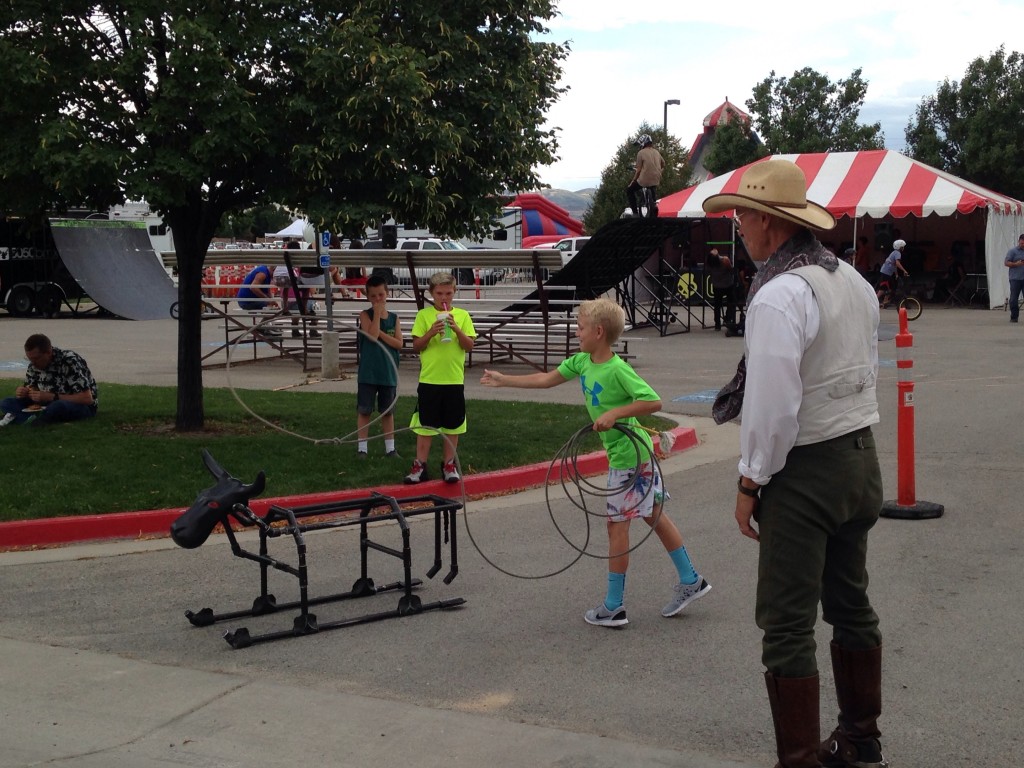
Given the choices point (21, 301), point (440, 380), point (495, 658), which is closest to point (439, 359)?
point (440, 380)

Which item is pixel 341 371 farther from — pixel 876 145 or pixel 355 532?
pixel 876 145

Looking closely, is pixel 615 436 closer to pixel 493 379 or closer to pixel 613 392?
pixel 613 392

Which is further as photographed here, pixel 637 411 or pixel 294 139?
pixel 294 139

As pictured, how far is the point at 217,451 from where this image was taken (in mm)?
10117

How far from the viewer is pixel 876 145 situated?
156 ft

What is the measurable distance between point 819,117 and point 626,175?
8.44m

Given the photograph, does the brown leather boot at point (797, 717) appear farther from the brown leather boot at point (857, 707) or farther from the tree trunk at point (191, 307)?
the tree trunk at point (191, 307)

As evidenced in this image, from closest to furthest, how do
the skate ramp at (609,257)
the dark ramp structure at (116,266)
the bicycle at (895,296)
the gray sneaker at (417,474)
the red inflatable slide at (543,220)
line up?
the gray sneaker at (417,474)
the skate ramp at (609,257)
the dark ramp structure at (116,266)
the bicycle at (895,296)
the red inflatable slide at (543,220)

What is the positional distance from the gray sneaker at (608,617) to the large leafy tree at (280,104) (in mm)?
4729

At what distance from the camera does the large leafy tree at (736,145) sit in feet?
159

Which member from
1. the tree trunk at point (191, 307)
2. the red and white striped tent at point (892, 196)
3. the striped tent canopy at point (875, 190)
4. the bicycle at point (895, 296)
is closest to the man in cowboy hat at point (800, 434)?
the tree trunk at point (191, 307)

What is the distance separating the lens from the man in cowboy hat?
3.68m

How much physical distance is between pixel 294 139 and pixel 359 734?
657cm

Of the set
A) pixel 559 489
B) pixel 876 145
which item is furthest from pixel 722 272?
pixel 876 145
